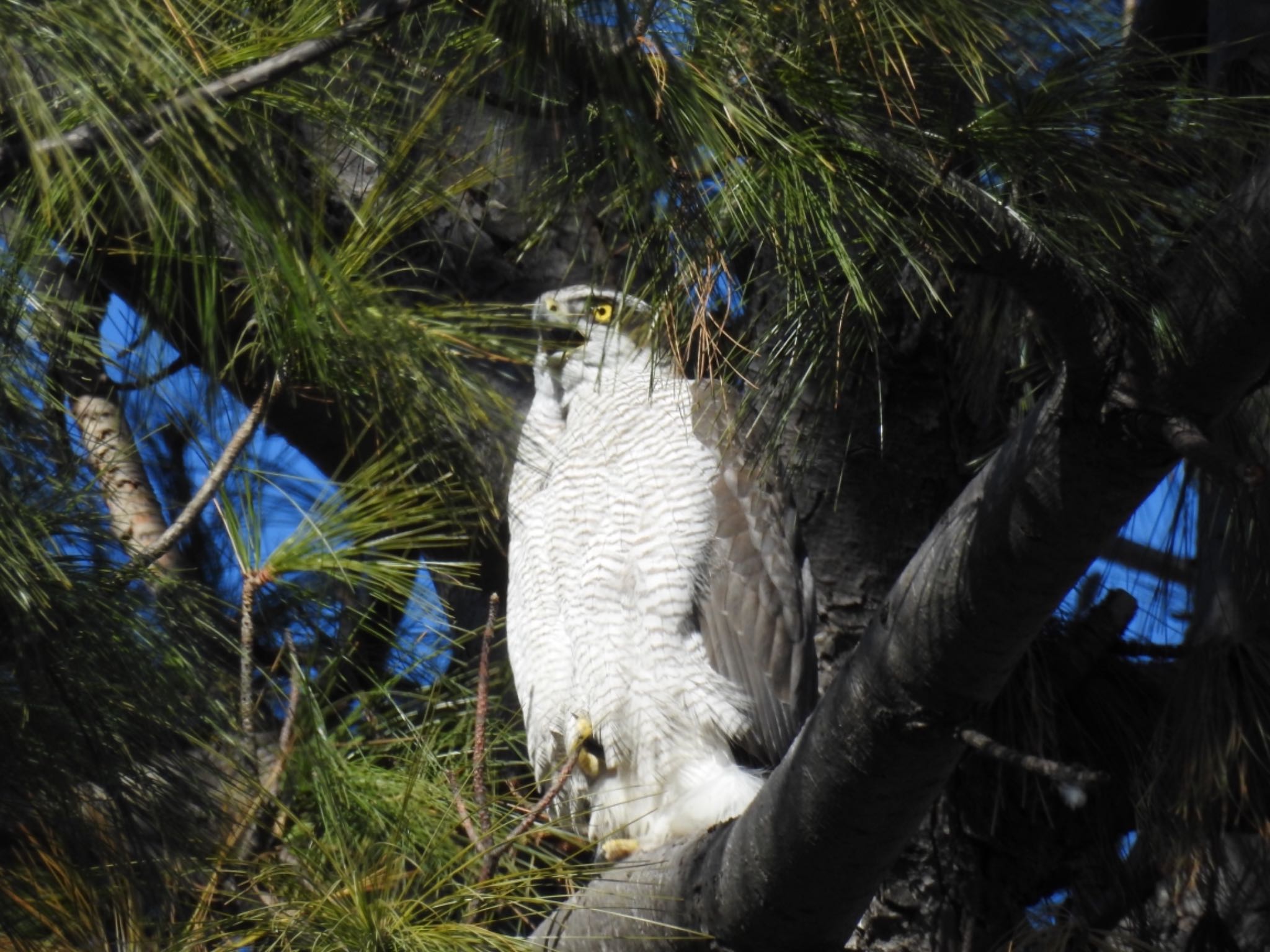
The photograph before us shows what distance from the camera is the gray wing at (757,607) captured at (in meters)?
2.55

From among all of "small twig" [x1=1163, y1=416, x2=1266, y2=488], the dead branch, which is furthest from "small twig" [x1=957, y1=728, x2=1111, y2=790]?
"small twig" [x1=1163, y1=416, x2=1266, y2=488]

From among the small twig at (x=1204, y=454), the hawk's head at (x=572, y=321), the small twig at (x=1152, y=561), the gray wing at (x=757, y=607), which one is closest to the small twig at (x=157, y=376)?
the hawk's head at (x=572, y=321)

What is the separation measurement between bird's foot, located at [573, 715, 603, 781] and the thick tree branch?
22.7 inches

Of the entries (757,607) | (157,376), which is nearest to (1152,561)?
(757,607)

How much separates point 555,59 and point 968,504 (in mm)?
636

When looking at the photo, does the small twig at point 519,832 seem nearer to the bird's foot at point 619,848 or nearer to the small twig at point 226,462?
the bird's foot at point 619,848

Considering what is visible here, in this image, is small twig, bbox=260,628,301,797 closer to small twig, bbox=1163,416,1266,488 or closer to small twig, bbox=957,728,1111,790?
small twig, bbox=957,728,1111,790

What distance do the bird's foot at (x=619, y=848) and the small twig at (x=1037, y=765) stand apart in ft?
3.85

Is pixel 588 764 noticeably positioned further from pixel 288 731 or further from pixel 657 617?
pixel 288 731

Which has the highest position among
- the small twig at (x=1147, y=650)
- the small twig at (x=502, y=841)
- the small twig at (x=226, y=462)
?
the small twig at (x=1147, y=650)

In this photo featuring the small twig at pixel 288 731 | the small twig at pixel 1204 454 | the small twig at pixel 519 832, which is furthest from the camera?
the small twig at pixel 288 731

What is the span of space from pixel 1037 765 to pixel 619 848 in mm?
1435

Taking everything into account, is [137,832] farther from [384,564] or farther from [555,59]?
[555,59]

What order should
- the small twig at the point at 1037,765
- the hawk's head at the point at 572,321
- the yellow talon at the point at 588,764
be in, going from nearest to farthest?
the small twig at the point at 1037,765, the hawk's head at the point at 572,321, the yellow talon at the point at 588,764
